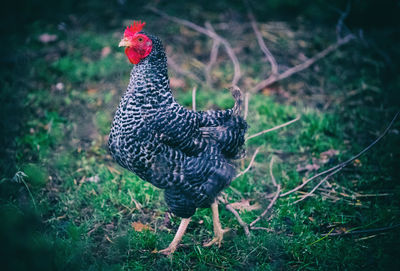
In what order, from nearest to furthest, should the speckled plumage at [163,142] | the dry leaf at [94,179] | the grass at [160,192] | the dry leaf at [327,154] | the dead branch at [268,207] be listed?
the speckled plumage at [163,142] < the grass at [160,192] < the dead branch at [268,207] < the dry leaf at [94,179] < the dry leaf at [327,154]

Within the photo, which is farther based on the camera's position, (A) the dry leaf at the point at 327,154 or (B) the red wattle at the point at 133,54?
(A) the dry leaf at the point at 327,154

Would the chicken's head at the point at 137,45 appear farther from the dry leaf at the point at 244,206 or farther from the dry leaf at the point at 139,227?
the dry leaf at the point at 244,206

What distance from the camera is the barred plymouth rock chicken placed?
2.52m

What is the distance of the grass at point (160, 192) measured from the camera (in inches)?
111

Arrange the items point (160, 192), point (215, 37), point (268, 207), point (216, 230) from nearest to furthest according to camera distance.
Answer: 1. point (216, 230)
2. point (268, 207)
3. point (160, 192)
4. point (215, 37)

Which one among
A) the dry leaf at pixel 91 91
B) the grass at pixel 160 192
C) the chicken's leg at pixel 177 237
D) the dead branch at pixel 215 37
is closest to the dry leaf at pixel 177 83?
the grass at pixel 160 192

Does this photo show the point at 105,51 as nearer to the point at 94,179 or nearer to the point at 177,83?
the point at 177,83

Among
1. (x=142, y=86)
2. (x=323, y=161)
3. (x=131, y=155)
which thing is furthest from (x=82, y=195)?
(x=323, y=161)

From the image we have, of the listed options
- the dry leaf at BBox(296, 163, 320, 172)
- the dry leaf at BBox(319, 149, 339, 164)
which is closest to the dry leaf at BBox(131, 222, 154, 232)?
the dry leaf at BBox(296, 163, 320, 172)

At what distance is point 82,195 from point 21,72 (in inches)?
118

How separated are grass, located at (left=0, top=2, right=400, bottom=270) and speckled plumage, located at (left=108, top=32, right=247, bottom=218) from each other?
64 cm

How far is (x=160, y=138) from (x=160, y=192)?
3.88 ft

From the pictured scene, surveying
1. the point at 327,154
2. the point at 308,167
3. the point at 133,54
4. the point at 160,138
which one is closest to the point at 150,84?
the point at 133,54

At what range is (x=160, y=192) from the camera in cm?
356
